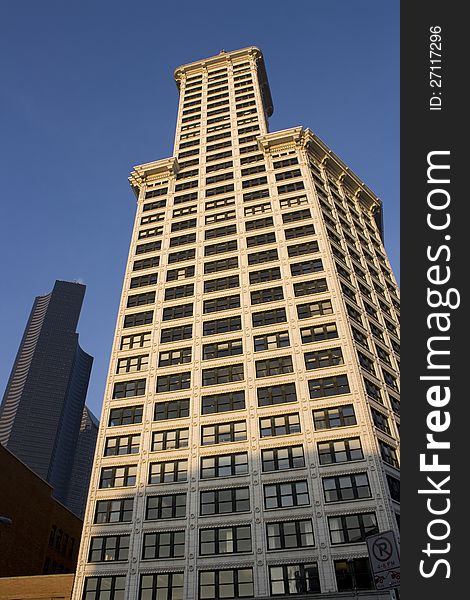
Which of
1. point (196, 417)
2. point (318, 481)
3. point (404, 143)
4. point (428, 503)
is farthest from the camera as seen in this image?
point (196, 417)

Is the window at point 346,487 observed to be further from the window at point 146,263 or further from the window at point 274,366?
the window at point 146,263

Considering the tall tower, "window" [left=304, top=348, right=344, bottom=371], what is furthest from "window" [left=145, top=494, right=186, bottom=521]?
"window" [left=304, top=348, right=344, bottom=371]

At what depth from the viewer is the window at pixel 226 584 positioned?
37.2m

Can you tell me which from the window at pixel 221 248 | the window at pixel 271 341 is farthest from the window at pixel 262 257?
the window at pixel 271 341

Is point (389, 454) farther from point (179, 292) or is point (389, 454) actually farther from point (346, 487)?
point (179, 292)

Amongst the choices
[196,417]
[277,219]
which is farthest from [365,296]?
[196,417]

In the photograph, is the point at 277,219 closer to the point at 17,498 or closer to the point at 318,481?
the point at 318,481

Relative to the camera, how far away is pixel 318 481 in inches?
1610

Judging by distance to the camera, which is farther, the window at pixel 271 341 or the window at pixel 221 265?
the window at pixel 221 265

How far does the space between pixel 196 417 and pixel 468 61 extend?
3747cm

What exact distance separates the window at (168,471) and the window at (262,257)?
23680 mm

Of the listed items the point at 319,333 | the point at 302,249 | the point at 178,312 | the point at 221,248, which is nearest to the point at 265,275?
the point at 302,249

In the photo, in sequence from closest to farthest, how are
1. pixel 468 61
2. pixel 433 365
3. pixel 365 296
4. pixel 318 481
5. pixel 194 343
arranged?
1. pixel 433 365
2. pixel 468 61
3. pixel 318 481
4. pixel 194 343
5. pixel 365 296

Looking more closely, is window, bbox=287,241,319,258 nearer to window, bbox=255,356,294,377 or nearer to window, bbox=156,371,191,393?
window, bbox=255,356,294,377
